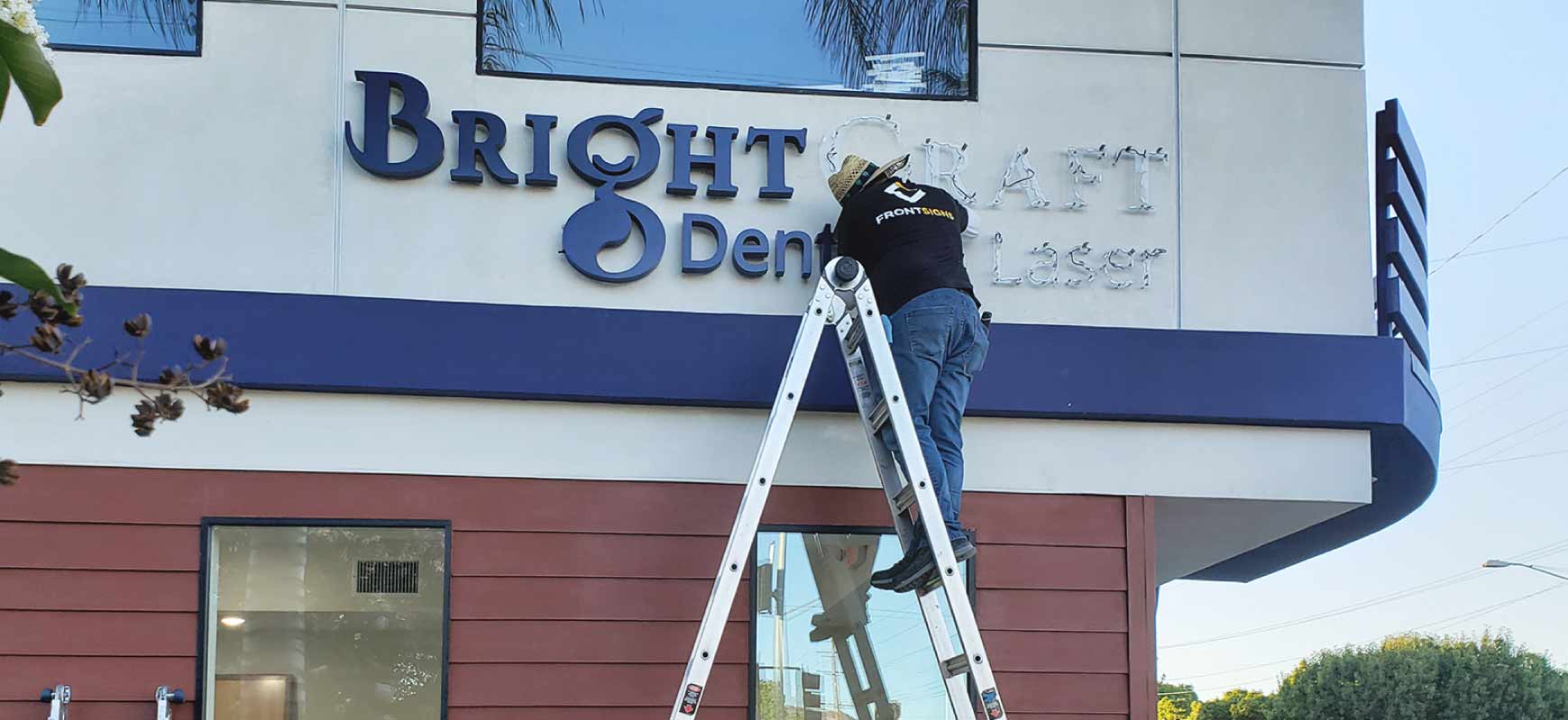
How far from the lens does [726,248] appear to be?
6.71 m

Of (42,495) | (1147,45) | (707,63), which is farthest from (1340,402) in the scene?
(42,495)

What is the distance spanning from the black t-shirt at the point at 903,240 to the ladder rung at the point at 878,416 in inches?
18.4

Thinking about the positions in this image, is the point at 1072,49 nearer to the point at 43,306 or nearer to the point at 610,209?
the point at 610,209

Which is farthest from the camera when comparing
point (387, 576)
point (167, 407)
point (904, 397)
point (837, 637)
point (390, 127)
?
point (390, 127)

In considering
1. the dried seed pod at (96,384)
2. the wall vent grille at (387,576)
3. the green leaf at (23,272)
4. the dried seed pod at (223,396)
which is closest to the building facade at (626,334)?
the wall vent grille at (387,576)

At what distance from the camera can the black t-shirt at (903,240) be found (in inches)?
246

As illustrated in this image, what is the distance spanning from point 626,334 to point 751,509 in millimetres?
1217

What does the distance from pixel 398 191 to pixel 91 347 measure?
127cm

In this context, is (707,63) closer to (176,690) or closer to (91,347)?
(91,347)

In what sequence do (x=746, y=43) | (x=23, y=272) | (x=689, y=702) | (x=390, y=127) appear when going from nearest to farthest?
1. (x=23, y=272)
2. (x=689, y=702)
3. (x=390, y=127)
4. (x=746, y=43)

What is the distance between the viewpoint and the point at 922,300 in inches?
243

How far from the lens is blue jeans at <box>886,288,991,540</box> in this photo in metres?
6.02

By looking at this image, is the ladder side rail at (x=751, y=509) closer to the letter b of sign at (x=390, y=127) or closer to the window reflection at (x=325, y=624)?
the window reflection at (x=325, y=624)

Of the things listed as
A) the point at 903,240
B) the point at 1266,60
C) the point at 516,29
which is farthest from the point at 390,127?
the point at 1266,60
